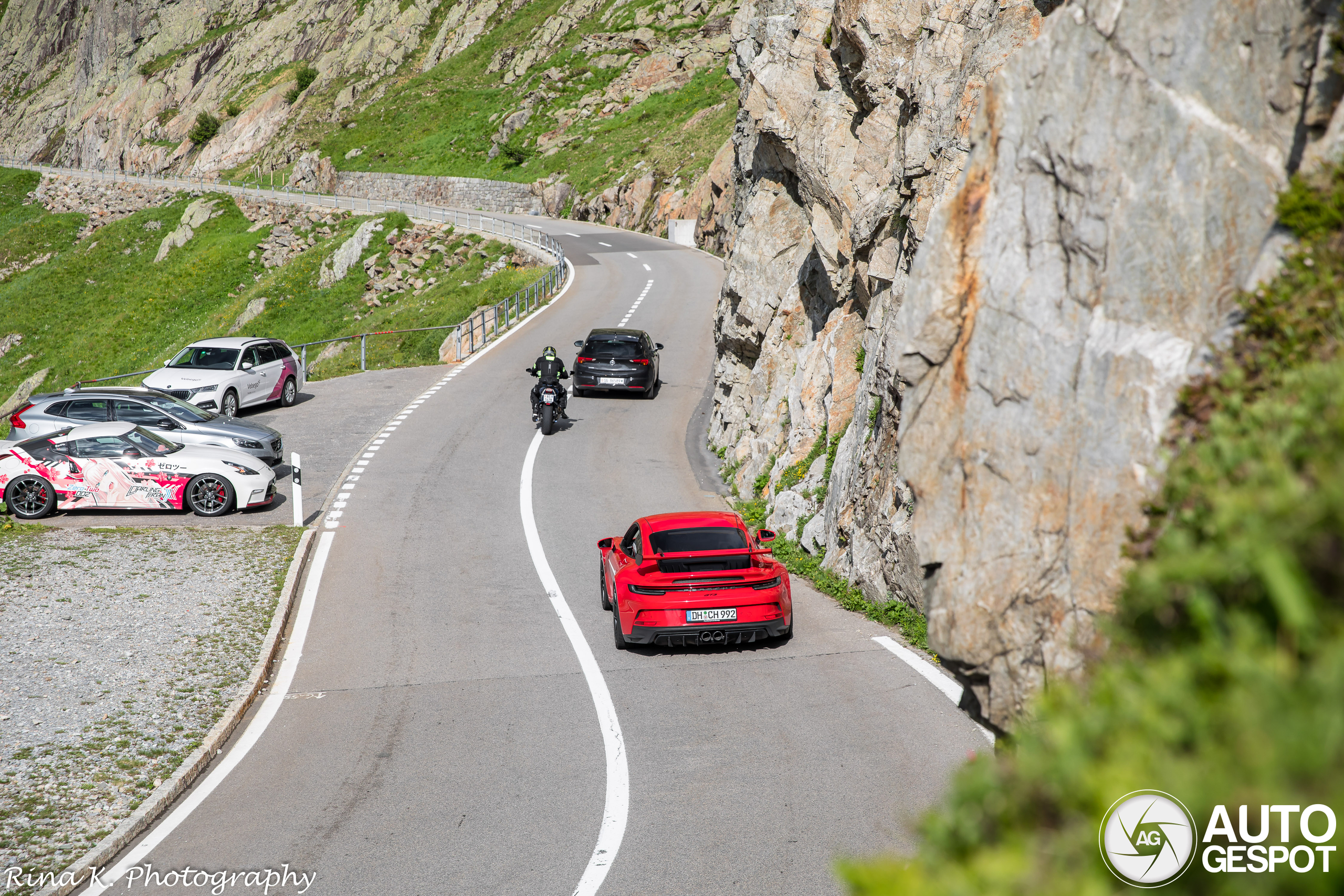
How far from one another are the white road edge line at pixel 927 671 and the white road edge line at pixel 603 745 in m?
3.10

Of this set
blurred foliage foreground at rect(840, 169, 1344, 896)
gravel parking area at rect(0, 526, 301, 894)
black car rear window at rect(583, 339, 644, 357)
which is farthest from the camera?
black car rear window at rect(583, 339, 644, 357)

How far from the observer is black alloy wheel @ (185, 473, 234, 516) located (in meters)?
17.6

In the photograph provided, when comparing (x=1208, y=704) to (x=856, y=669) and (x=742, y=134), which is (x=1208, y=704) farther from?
(x=742, y=134)

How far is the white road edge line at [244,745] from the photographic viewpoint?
6.84m

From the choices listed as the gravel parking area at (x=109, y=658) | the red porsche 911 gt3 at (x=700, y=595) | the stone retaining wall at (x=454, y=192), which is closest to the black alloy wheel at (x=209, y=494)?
the gravel parking area at (x=109, y=658)

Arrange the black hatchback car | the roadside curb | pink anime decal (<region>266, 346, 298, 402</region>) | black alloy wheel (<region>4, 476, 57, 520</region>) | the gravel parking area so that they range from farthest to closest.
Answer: the black hatchback car
pink anime decal (<region>266, 346, 298, 402</region>)
black alloy wheel (<region>4, 476, 57, 520</region>)
the gravel parking area
the roadside curb

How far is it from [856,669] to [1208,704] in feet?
26.8

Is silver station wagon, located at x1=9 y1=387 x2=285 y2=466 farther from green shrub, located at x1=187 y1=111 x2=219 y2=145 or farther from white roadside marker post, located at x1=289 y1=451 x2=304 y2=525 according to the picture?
green shrub, located at x1=187 y1=111 x2=219 y2=145

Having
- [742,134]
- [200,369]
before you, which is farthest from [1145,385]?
[742,134]

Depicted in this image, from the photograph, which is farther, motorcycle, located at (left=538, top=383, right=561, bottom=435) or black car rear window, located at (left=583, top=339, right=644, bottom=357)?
black car rear window, located at (left=583, top=339, right=644, bottom=357)

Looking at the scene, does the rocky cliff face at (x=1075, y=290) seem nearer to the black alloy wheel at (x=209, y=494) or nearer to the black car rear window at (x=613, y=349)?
the black alloy wheel at (x=209, y=494)

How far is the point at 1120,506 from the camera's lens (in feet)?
16.6

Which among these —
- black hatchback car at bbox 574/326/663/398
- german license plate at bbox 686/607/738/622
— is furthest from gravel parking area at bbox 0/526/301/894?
black hatchback car at bbox 574/326/663/398

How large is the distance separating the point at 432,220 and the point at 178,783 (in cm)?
4860
